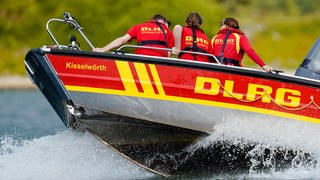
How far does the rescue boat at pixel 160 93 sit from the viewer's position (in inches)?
388

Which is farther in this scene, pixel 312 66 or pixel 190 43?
pixel 312 66

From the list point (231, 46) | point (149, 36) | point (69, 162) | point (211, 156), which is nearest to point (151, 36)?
point (149, 36)

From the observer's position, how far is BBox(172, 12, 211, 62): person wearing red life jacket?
1020 cm

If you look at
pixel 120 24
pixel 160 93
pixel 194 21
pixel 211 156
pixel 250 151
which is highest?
pixel 194 21

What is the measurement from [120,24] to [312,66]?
29.0 m

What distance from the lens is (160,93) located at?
32.4ft

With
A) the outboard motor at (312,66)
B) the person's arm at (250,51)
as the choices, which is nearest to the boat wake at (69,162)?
the person's arm at (250,51)

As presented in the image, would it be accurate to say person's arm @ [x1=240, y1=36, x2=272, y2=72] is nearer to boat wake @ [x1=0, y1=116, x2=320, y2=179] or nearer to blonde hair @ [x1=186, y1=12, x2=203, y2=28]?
blonde hair @ [x1=186, y1=12, x2=203, y2=28]

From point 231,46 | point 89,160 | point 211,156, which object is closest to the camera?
point 231,46

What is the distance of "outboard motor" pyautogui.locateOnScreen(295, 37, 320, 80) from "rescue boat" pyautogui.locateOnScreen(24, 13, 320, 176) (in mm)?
661

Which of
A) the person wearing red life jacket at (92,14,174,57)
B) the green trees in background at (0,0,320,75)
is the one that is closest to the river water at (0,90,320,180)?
the person wearing red life jacket at (92,14,174,57)

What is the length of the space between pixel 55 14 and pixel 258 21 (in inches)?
534

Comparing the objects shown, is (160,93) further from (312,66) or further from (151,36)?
(312,66)

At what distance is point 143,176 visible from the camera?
433 inches
